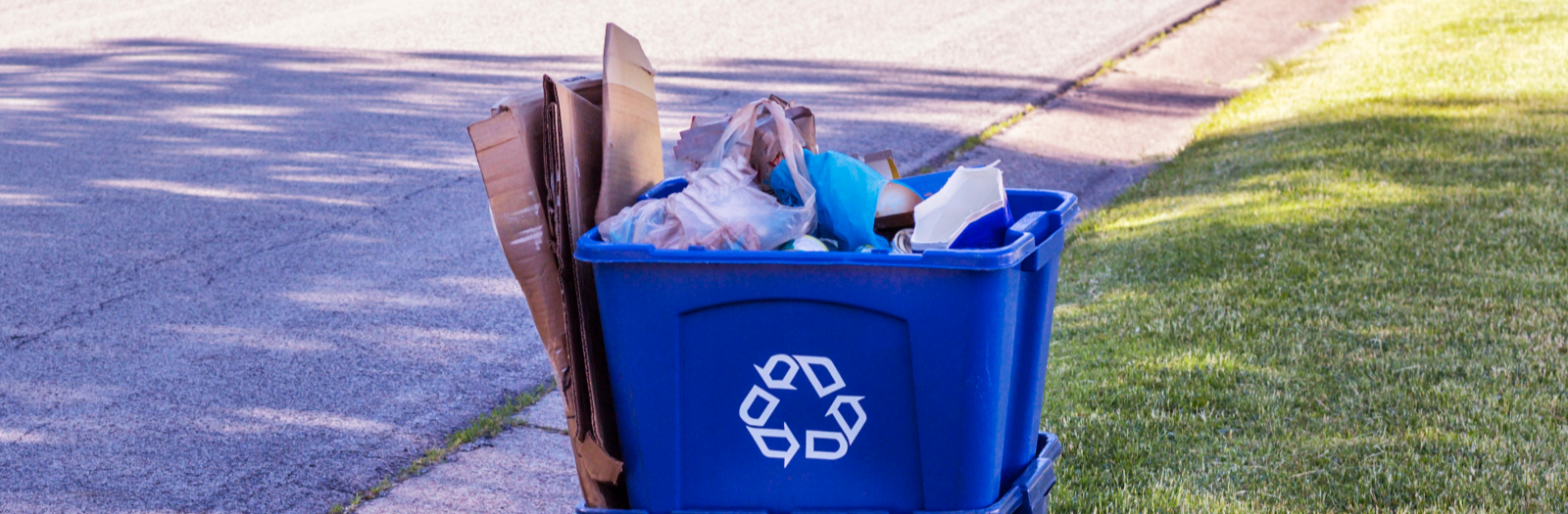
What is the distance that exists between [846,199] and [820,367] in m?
0.37

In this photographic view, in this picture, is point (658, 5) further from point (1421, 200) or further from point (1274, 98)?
point (1421, 200)

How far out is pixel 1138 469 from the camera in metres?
3.28

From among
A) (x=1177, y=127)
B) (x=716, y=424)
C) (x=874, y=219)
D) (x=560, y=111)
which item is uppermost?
(x=560, y=111)

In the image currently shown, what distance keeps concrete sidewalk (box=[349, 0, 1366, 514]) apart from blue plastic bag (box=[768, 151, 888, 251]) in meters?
1.25

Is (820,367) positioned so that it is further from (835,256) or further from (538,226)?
(538,226)

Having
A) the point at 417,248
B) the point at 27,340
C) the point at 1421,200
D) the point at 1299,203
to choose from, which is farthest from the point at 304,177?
the point at 1421,200

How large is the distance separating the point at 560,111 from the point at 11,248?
12.4 feet

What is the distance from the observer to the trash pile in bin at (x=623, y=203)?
2.33 meters

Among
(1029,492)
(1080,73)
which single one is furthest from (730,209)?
(1080,73)

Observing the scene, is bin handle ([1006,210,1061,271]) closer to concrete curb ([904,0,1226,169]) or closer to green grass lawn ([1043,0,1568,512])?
green grass lawn ([1043,0,1568,512])

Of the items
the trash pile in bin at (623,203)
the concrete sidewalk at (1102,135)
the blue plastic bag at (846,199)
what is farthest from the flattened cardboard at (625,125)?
the concrete sidewalk at (1102,135)

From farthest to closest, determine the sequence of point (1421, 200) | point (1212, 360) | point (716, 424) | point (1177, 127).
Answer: point (1177, 127) < point (1421, 200) < point (1212, 360) < point (716, 424)

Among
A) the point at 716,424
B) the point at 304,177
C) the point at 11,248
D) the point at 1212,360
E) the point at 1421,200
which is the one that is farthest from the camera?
the point at 304,177

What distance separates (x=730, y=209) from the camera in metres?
2.39
